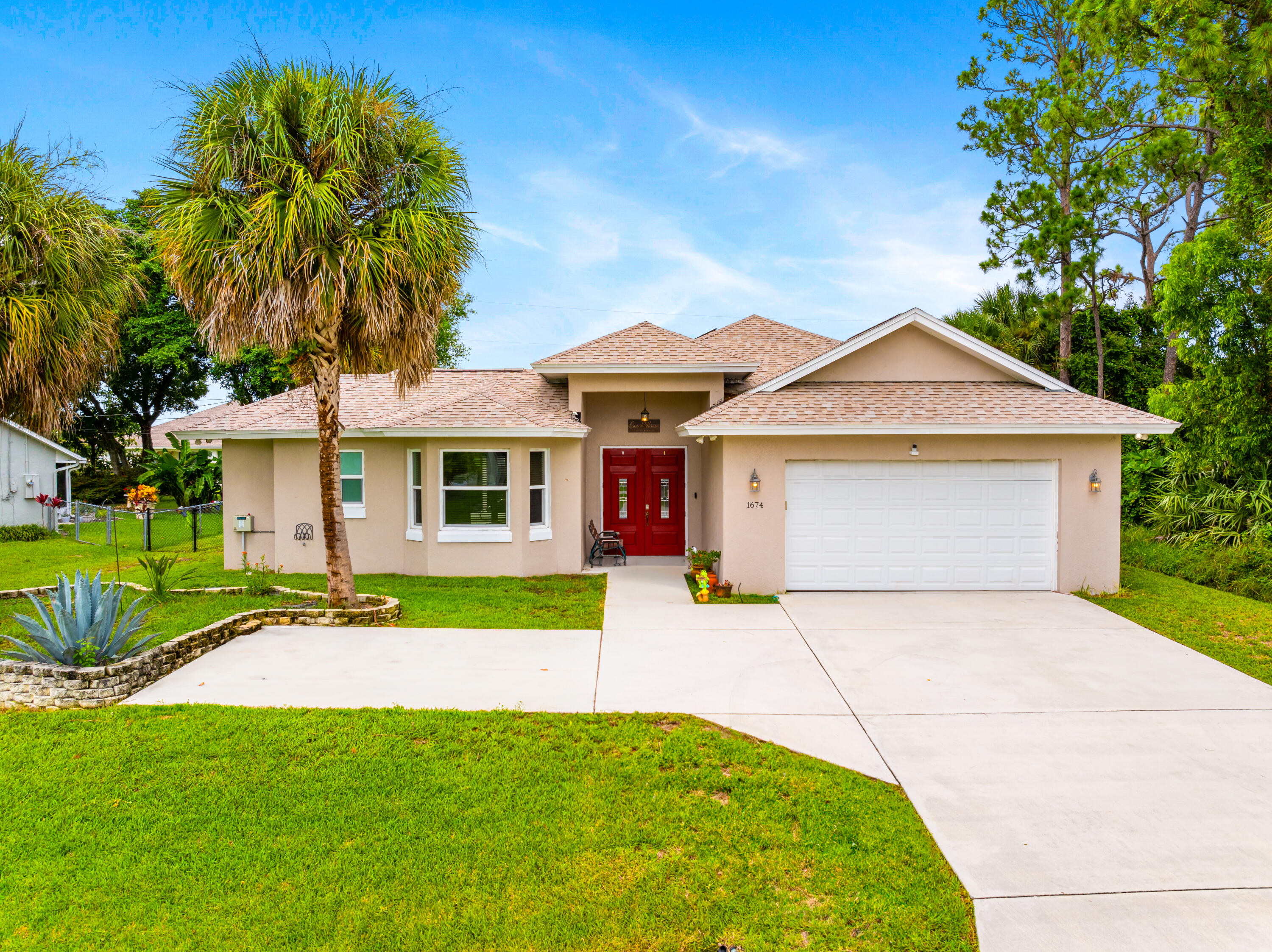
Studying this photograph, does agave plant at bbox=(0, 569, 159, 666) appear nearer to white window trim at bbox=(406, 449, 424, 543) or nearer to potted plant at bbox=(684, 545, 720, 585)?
white window trim at bbox=(406, 449, 424, 543)

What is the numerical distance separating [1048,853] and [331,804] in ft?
14.7

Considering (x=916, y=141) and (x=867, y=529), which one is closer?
(x=867, y=529)

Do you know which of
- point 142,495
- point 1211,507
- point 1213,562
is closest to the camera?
point 142,495

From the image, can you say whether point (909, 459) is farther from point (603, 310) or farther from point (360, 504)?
point (603, 310)

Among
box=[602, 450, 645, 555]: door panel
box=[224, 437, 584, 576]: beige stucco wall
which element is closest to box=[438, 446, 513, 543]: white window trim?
box=[224, 437, 584, 576]: beige stucco wall

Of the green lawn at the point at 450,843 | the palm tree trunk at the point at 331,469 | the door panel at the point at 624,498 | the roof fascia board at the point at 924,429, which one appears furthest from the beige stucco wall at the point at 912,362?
the green lawn at the point at 450,843

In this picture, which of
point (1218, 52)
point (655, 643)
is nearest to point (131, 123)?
point (655, 643)

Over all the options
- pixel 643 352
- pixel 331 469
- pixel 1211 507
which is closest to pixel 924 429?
pixel 643 352

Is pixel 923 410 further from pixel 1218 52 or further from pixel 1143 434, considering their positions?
pixel 1218 52

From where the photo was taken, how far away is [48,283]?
9.65m

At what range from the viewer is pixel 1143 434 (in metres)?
10.8

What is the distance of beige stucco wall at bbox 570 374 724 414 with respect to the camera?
1353cm

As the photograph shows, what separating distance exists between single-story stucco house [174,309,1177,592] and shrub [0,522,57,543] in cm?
1243

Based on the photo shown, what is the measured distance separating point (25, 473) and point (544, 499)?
21523 millimetres
